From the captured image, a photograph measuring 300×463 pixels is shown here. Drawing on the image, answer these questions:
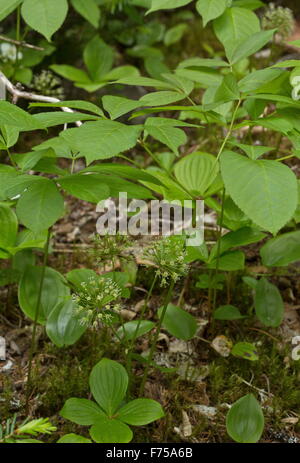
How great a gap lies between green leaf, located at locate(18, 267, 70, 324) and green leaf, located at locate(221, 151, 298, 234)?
104cm

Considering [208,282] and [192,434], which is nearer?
[192,434]

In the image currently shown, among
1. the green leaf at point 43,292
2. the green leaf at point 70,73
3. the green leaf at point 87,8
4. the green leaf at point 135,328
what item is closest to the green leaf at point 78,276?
the green leaf at point 43,292

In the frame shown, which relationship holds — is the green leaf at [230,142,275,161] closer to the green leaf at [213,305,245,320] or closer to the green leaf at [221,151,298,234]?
the green leaf at [221,151,298,234]

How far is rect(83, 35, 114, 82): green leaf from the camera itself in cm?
380

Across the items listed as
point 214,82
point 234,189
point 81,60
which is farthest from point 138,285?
point 81,60

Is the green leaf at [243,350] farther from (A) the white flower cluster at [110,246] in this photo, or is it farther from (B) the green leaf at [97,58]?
(B) the green leaf at [97,58]

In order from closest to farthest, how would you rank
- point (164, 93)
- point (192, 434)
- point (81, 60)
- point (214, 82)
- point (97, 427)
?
point (97, 427), point (164, 93), point (192, 434), point (214, 82), point (81, 60)

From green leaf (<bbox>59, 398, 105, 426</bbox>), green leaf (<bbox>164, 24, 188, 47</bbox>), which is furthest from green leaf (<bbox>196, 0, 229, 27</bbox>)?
green leaf (<bbox>164, 24, 188, 47</bbox>)

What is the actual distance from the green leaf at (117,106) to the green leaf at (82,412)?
937 millimetres

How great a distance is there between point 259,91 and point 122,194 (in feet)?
1.99

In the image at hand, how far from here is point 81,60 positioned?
424 cm

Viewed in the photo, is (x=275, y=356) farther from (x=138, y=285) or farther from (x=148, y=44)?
(x=148, y=44)

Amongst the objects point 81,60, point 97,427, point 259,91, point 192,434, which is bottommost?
point 192,434

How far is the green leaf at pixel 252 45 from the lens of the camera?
78.7 inches
